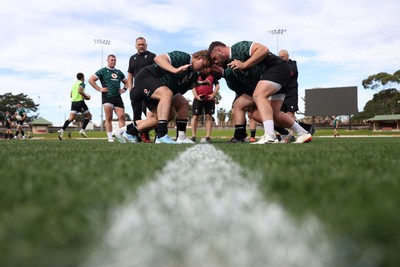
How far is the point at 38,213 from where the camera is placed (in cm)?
94

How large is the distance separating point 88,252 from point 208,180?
2.73ft

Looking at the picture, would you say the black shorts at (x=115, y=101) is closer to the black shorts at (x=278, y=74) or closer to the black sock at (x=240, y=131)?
the black sock at (x=240, y=131)

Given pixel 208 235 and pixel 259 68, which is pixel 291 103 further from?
pixel 208 235

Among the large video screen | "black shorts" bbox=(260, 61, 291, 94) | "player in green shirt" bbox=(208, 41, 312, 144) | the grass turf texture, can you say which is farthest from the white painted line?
the large video screen

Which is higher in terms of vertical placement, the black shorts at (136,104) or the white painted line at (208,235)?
the black shorts at (136,104)

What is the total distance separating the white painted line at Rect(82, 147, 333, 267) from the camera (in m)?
0.65

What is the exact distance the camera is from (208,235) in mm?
774

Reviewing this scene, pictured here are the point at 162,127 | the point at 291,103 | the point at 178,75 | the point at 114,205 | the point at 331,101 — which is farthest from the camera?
the point at 331,101

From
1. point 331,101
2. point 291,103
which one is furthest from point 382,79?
point 291,103

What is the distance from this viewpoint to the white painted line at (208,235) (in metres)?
0.65

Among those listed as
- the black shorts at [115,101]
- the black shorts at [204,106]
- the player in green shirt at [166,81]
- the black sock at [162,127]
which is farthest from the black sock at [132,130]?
the black shorts at [115,101]

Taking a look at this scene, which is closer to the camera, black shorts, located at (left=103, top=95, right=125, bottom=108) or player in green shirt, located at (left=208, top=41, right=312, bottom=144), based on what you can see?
player in green shirt, located at (left=208, top=41, right=312, bottom=144)

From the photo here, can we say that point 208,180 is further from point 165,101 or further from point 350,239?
point 165,101

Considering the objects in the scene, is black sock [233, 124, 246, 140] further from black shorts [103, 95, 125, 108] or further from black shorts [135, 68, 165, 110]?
black shorts [103, 95, 125, 108]
